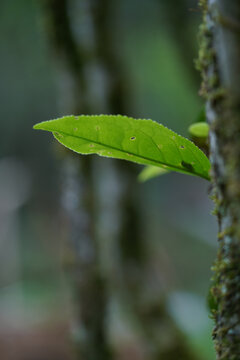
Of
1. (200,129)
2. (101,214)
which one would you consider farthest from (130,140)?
(101,214)

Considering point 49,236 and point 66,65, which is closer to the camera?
point 66,65

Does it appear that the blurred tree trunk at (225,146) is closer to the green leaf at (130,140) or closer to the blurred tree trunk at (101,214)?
the green leaf at (130,140)

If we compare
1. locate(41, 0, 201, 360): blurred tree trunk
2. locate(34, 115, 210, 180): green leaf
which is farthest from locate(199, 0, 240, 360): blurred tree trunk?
locate(41, 0, 201, 360): blurred tree trunk

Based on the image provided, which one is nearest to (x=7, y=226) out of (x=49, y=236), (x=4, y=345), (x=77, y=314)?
(x=4, y=345)

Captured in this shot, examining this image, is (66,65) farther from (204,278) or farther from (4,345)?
(204,278)

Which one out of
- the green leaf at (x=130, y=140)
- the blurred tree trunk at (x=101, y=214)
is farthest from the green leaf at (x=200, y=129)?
the blurred tree trunk at (x=101, y=214)

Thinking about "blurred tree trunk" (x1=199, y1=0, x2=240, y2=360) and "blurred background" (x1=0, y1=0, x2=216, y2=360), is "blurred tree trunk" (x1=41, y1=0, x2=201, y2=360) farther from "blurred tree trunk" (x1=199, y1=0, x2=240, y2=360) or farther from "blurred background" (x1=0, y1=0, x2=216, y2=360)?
"blurred tree trunk" (x1=199, y1=0, x2=240, y2=360)

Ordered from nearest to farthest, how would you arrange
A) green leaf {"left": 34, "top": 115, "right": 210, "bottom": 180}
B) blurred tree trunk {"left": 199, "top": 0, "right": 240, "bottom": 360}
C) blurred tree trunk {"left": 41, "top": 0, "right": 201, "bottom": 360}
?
1. blurred tree trunk {"left": 199, "top": 0, "right": 240, "bottom": 360}
2. green leaf {"left": 34, "top": 115, "right": 210, "bottom": 180}
3. blurred tree trunk {"left": 41, "top": 0, "right": 201, "bottom": 360}
